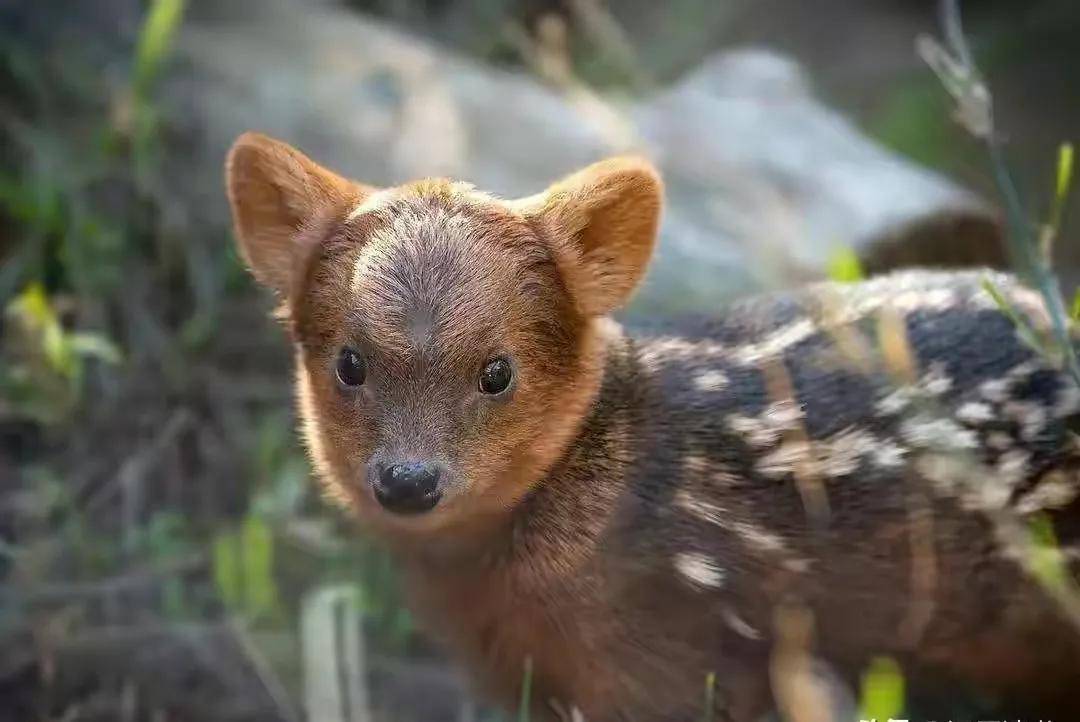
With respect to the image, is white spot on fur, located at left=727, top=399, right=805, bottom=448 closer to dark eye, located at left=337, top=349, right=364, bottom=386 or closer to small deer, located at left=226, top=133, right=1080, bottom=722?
small deer, located at left=226, top=133, right=1080, bottom=722

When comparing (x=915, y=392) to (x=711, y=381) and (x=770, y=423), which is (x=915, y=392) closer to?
(x=770, y=423)

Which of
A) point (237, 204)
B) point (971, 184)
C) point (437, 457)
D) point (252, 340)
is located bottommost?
point (437, 457)

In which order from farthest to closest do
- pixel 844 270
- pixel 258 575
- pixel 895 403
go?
pixel 258 575
pixel 844 270
pixel 895 403

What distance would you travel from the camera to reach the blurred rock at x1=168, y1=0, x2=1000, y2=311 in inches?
168

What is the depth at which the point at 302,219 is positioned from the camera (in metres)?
2.90

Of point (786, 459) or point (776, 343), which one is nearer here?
point (786, 459)

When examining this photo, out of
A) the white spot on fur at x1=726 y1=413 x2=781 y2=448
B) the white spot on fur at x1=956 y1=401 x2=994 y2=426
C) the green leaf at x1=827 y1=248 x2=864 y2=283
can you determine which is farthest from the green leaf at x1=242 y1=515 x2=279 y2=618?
the white spot on fur at x1=956 y1=401 x2=994 y2=426

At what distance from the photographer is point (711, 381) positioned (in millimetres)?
3000

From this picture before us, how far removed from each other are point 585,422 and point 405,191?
2.09ft

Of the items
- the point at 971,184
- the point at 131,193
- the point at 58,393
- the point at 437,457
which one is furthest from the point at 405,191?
the point at 971,184

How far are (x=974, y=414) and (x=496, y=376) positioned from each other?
1.06 metres

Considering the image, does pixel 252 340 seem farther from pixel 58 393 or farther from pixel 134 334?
pixel 58 393

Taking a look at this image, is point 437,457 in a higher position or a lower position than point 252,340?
lower

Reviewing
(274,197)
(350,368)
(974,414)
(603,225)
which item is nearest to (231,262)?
(274,197)
